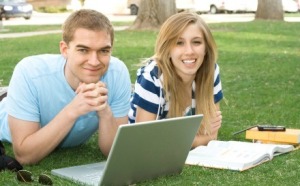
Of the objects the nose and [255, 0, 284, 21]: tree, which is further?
[255, 0, 284, 21]: tree

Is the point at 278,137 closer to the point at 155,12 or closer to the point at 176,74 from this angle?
the point at 176,74

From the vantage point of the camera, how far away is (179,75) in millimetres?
4516

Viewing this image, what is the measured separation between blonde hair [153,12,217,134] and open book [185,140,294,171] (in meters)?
0.22

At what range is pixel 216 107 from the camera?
187 inches

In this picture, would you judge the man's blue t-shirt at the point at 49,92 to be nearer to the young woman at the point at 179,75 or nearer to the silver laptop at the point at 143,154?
the young woman at the point at 179,75

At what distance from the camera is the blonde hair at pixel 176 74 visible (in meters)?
4.42

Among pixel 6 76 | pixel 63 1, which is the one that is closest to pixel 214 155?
pixel 6 76

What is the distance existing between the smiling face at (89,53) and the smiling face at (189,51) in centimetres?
69

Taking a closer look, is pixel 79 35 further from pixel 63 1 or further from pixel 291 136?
pixel 63 1

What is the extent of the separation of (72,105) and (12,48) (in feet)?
32.5

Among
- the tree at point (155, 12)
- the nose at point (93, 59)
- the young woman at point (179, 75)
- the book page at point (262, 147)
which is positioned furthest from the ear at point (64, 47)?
the tree at point (155, 12)

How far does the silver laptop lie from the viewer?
11.1 ft

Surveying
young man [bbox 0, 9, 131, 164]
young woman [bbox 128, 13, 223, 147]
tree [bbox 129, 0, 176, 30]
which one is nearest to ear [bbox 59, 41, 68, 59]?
young man [bbox 0, 9, 131, 164]

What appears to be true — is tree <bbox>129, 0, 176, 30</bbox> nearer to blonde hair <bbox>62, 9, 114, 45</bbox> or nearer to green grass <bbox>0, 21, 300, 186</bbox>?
green grass <bbox>0, 21, 300, 186</bbox>
